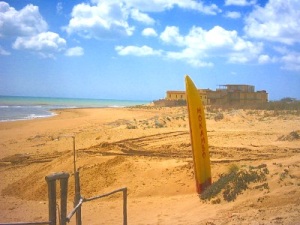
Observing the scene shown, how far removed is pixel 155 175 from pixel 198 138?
2.17 m

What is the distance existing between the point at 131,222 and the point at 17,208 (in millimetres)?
3824

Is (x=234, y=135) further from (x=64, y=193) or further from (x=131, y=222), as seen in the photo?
(x=64, y=193)

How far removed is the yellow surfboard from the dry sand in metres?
0.53

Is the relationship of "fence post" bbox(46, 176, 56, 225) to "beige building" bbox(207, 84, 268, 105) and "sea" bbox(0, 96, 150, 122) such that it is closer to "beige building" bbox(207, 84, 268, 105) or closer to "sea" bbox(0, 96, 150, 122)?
"sea" bbox(0, 96, 150, 122)

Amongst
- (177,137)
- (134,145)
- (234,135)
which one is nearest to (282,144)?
(234,135)

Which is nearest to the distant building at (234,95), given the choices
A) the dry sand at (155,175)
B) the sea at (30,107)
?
the sea at (30,107)

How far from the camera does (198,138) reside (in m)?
9.38

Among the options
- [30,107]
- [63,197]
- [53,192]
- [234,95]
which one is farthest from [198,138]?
[30,107]

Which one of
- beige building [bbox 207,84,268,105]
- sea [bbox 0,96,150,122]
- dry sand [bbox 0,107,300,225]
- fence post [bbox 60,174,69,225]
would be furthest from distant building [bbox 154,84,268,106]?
fence post [bbox 60,174,69,225]

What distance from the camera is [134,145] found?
1591 centimetres

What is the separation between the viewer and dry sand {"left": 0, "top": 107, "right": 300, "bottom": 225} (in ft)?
24.0

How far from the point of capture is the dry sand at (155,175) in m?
7.33

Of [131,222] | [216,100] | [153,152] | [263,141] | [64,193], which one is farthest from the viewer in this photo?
[216,100]

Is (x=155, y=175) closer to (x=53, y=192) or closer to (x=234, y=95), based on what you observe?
(x=53, y=192)
